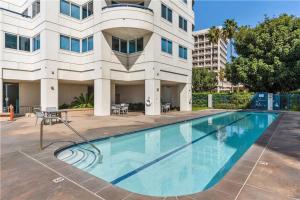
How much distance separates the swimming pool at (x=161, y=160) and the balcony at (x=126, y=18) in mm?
10290

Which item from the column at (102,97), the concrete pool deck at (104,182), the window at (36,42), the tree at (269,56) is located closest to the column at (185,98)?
the tree at (269,56)

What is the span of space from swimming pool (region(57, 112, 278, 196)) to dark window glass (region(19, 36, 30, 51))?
15450 millimetres

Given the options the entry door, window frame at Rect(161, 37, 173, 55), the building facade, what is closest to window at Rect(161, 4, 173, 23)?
window frame at Rect(161, 37, 173, 55)

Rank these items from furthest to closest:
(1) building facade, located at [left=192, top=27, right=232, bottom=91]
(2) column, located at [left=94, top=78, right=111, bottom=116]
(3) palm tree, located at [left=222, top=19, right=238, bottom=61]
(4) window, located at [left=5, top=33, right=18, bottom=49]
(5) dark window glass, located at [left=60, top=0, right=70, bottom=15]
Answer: (1) building facade, located at [left=192, top=27, right=232, bottom=91] < (3) palm tree, located at [left=222, top=19, right=238, bottom=61] < (5) dark window glass, located at [left=60, top=0, right=70, bottom=15] < (2) column, located at [left=94, top=78, right=111, bottom=116] < (4) window, located at [left=5, top=33, right=18, bottom=49]

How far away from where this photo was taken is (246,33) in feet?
77.2

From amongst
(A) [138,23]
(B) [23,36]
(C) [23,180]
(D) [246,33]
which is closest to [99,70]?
(A) [138,23]

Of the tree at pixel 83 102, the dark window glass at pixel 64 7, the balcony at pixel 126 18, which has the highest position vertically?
the dark window glass at pixel 64 7

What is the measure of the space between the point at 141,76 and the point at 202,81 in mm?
28340

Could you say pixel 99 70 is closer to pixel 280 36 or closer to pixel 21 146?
pixel 21 146

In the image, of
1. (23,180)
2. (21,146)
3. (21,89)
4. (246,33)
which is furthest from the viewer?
(246,33)

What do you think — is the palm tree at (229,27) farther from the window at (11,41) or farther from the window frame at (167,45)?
the window at (11,41)

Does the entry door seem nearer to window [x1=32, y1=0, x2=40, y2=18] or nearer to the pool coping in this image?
window [x1=32, y1=0, x2=40, y2=18]

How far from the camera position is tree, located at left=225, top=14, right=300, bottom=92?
818 inches

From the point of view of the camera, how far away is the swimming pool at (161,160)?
4598 mm
